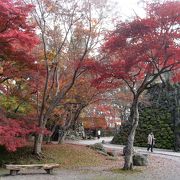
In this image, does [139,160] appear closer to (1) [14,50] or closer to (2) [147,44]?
(2) [147,44]

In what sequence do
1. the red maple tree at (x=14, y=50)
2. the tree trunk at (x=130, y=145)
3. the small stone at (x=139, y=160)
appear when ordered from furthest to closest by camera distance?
the small stone at (x=139, y=160) < the tree trunk at (x=130, y=145) < the red maple tree at (x=14, y=50)

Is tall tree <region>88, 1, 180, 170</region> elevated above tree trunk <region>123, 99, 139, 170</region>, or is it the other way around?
tall tree <region>88, 1, 180, 170</region>

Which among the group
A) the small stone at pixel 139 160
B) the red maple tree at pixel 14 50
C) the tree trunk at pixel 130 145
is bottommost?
the small stone at pixel 139 160

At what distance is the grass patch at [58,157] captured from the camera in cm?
1861

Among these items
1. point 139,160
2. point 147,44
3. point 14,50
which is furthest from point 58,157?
point 147,44

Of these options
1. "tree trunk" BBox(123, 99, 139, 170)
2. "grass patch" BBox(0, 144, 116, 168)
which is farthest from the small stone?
"tree trunk" BBox(123, 99, 139, 170)

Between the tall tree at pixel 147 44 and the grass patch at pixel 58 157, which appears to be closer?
the tall tree at pixel 147 44

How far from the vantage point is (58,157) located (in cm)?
1991

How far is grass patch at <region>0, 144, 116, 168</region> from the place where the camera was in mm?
18609

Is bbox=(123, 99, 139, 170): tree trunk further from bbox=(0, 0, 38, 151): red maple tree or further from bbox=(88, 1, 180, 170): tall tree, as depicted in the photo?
bbox=(0, 0, 38, 151): red maple tree

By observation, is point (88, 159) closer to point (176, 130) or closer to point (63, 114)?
point (63, 114)

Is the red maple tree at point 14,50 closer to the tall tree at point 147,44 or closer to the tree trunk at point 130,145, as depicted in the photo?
the tall tree at point 147,44

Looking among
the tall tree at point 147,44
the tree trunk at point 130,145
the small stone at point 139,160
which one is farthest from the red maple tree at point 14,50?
the small stone at point 139,160

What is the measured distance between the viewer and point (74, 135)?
43094 mm
